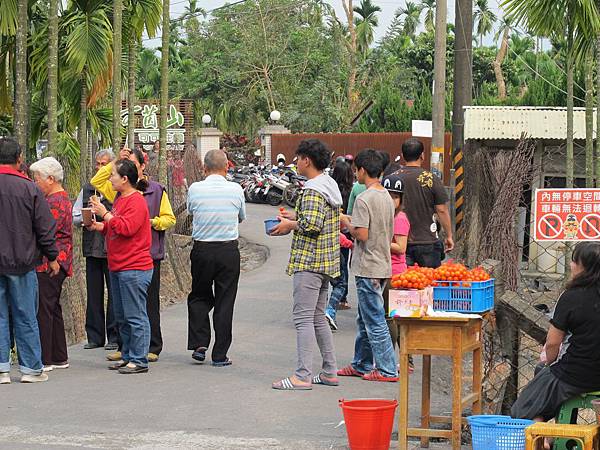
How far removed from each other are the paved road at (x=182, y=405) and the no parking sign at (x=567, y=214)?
5.78ft

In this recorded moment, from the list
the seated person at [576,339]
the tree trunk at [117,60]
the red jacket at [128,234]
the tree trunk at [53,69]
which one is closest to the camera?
the seated person at [576,339]

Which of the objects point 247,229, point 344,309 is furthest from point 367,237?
point 247,229

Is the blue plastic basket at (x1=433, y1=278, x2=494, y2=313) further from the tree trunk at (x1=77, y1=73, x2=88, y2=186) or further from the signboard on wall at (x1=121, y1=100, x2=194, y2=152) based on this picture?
the signboard on wall at (x1=121, y1=100, x2=194, y2=152)

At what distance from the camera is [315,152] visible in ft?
31.8

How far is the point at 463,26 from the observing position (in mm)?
20422

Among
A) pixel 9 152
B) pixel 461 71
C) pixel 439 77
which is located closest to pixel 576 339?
pixel 9 152

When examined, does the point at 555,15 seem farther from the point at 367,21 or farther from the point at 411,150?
the point at 367,21

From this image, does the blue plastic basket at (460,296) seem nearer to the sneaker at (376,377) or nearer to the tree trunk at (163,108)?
the sneaker at (376,377)

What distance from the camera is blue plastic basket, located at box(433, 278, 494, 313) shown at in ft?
25.9

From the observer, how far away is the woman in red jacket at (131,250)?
409 inches

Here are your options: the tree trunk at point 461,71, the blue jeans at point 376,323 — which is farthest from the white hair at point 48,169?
the tree trunk at point 461,71

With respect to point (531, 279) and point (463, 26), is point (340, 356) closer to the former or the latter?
point (531, 279)

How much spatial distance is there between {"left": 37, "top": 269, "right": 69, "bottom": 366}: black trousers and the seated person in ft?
16.9

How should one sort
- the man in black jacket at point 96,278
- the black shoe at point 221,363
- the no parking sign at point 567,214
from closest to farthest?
the no parking sign at point 567,214, the black shoe at point 221,363, the man in black jacket at point 96,278
